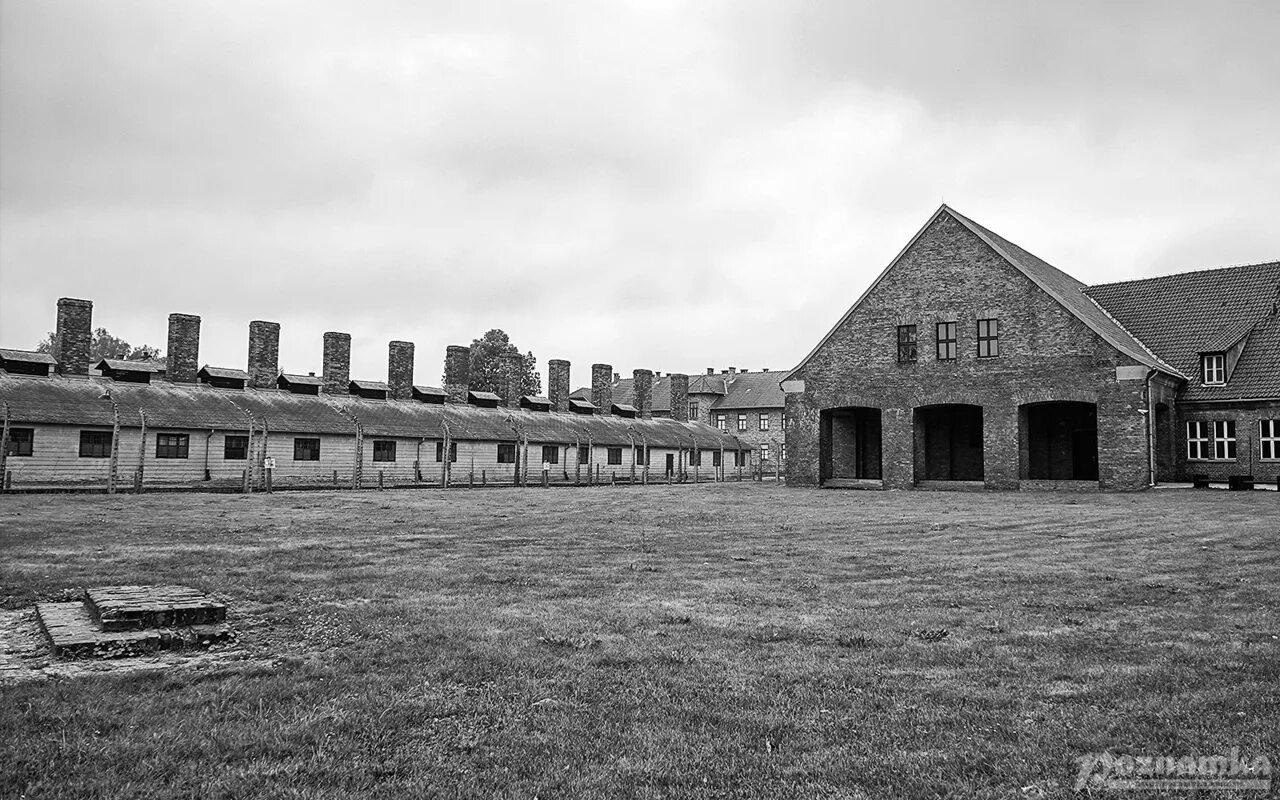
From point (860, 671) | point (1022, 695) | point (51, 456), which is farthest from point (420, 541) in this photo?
point (51, 456)

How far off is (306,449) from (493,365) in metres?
29.5

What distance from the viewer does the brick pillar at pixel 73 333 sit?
1399 inches

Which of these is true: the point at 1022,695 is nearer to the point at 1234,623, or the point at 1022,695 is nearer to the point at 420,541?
the point at 1234,623

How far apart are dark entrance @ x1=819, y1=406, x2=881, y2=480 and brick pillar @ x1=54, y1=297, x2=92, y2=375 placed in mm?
31097

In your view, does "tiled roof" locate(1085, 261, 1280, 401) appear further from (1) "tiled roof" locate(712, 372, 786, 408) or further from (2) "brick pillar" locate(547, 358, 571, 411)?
(1) "tiled roof" locate(712, 372, 786, 408)

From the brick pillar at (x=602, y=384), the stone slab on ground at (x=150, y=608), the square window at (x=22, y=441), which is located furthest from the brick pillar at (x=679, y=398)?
the stone slab on ground at (x=150, y=608)

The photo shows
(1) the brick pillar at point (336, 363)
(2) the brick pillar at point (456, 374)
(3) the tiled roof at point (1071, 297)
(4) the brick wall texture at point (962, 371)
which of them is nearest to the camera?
(4) the brick wall texture at point (962, 371)

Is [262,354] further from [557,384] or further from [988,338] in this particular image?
[988,338]

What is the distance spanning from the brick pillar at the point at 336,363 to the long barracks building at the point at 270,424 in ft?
0.17

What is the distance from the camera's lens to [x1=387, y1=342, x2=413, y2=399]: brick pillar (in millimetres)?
45812

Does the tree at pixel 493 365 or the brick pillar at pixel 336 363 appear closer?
the brick pillar at pixel 336 363

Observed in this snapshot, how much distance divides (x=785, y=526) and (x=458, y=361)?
3521 cm

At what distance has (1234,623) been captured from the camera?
295 inches

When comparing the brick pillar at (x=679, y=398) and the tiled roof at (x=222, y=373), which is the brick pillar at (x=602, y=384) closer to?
the brick pillar at (x=679, y=398)
